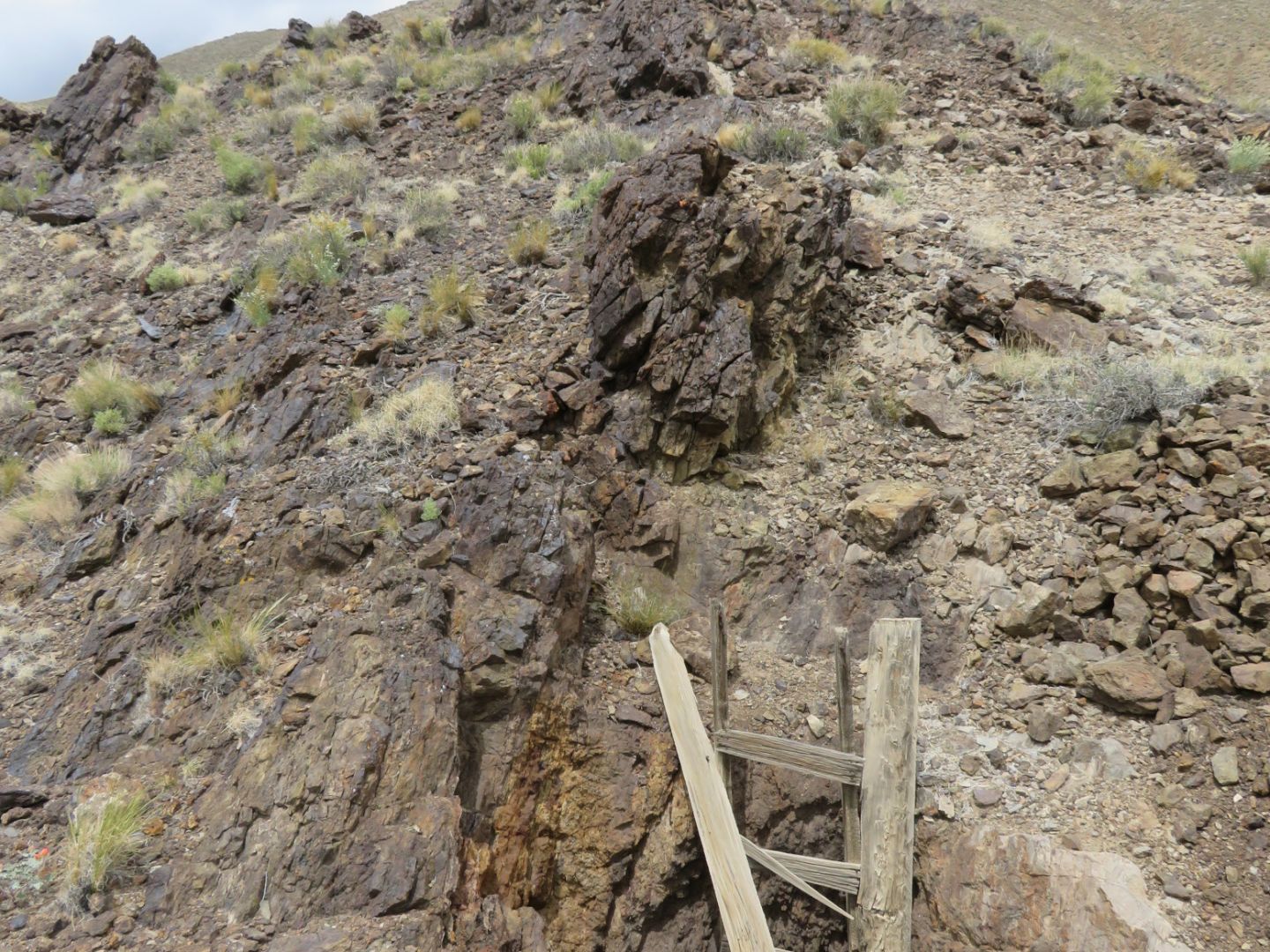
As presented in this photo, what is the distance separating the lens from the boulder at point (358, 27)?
19094 millimetres

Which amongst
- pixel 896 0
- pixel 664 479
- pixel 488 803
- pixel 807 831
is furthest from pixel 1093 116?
pixel 488 803

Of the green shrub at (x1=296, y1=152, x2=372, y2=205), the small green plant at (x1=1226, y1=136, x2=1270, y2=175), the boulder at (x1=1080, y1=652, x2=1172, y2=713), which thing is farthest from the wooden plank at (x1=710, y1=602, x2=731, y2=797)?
the small green plant at (x1=1226, y1=136, x2=1270, y2=175)

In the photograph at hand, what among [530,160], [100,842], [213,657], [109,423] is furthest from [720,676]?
[530,160]

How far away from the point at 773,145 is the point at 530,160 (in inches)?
148

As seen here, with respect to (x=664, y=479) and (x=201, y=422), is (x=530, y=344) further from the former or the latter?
(x=201, y=422)

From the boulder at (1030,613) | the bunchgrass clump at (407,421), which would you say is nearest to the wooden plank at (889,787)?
the boulder at (1030,613)

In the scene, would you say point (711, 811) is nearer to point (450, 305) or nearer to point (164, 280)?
point (450, 305)

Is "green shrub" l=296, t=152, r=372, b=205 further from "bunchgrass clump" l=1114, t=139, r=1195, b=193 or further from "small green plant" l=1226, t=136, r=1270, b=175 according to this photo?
"small green plant" l=1226, t=136, r=1270, b=175

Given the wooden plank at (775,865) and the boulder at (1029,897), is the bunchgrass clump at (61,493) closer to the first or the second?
the wooden plank at (775,865)

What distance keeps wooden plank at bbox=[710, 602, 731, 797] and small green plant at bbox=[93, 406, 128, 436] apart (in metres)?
7.34

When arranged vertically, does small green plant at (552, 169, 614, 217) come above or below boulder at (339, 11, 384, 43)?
below

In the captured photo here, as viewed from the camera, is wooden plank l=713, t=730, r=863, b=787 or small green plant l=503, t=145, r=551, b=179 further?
small green plant l=503, t=145, r=551, b=179

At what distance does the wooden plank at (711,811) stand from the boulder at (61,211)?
49.4 ft

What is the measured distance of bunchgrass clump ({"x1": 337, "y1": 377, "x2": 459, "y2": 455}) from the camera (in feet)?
20.1
